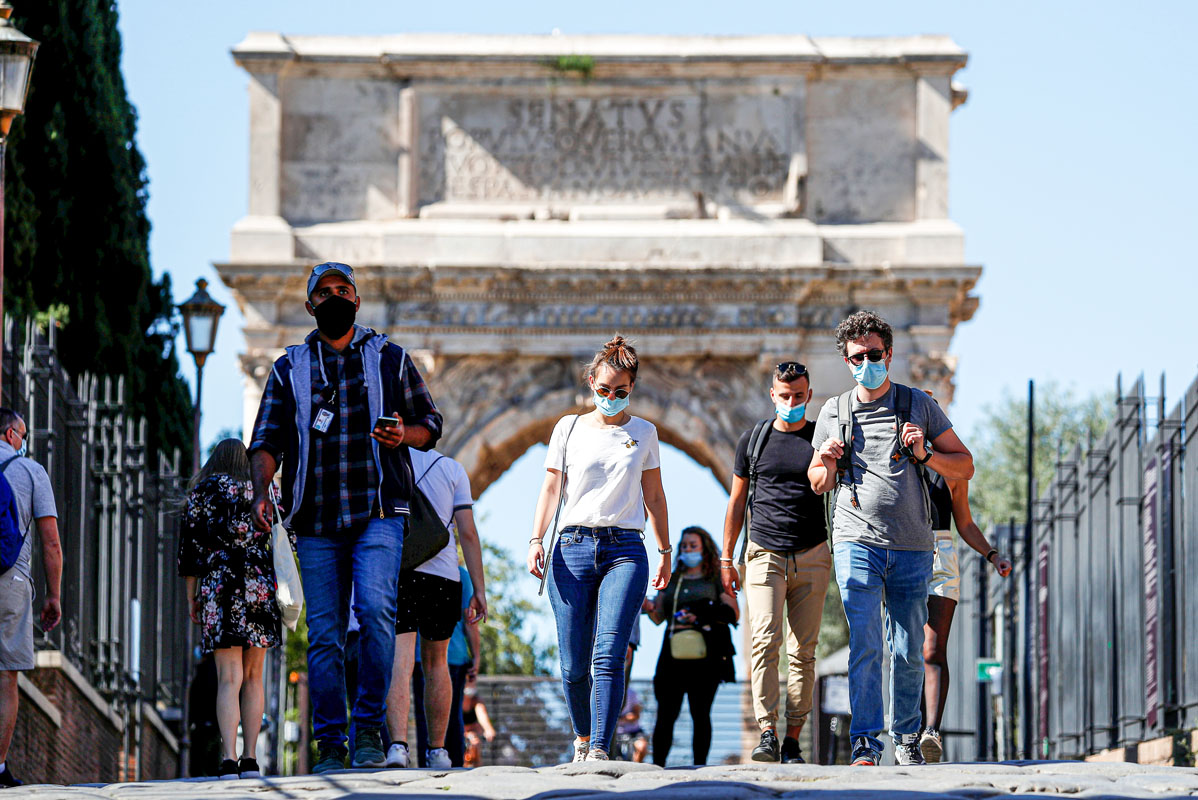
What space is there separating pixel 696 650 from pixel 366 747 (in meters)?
3.01

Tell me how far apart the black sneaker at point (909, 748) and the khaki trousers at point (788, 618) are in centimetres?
74

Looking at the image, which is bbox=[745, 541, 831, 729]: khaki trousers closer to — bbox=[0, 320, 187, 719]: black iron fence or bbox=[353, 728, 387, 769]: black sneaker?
bbox=[353, 728, 387, 769]: black sneaker

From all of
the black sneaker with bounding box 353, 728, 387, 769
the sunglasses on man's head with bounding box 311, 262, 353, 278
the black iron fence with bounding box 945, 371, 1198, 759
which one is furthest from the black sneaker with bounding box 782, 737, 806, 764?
the black iron fence with bounding box 945, 371, 1198, 759

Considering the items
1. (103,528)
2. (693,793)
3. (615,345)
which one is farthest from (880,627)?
(103,528)

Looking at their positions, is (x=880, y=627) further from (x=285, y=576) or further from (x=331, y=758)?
(x=285, y=576)

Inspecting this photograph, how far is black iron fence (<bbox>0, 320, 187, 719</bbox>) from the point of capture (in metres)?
13.1

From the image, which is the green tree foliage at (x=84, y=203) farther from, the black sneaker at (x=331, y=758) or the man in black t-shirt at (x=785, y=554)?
the black sneaker at (x=331, y=758)

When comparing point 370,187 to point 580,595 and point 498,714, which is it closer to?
point 498,714

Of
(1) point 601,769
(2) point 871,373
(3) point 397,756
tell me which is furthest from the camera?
(2) point 871,373

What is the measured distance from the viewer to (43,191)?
2433 centimetres

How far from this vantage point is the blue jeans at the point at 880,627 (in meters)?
8.84

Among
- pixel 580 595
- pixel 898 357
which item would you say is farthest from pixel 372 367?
pixel 898 357

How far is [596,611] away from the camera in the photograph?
360 inches

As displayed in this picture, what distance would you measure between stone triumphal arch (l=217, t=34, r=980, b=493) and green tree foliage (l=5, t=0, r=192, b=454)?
1.96 meters
